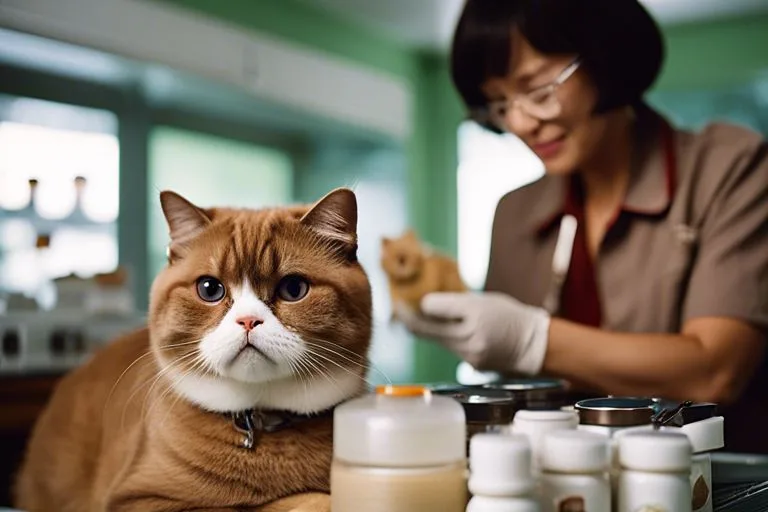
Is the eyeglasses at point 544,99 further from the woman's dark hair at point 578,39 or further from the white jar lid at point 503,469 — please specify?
the white jar lid at point 503,469

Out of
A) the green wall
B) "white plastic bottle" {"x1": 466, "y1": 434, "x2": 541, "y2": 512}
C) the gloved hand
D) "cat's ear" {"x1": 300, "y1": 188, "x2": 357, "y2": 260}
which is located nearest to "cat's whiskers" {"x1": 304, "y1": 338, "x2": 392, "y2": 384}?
"cat's ear" {"x1": 300, "y1": 188, "x2": 357, "y2": 260}

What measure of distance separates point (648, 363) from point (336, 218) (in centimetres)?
60

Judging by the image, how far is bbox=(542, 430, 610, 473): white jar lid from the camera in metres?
0.57

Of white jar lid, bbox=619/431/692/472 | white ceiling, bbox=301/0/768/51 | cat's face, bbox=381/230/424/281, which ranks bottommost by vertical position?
white jar lid, bbox=619/431/692/472

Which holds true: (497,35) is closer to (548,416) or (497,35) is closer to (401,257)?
(401,257)

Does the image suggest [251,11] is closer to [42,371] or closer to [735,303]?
[42,371]

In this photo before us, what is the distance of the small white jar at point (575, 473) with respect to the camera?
572 mm

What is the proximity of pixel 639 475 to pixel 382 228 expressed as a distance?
11.2ft

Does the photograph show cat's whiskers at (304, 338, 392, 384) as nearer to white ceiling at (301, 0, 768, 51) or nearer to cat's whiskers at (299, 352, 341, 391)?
cat's whiskers at (299, 352, 341, 391)

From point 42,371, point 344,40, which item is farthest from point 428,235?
point 42,371

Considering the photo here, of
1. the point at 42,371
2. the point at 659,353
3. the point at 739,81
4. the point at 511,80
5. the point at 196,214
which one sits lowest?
the point at 42,371

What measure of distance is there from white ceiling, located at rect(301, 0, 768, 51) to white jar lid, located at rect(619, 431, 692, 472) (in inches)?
133

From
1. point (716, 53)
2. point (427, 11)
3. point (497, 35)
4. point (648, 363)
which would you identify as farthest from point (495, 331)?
point (716, 53)

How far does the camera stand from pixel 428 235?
15.7 ft
